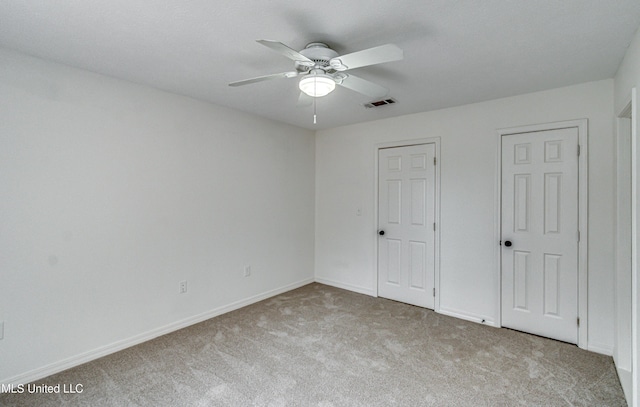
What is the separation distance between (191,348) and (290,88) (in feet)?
8.25

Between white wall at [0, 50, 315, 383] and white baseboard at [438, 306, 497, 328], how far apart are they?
2.26 meters

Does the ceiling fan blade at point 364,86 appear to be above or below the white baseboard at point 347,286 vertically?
above

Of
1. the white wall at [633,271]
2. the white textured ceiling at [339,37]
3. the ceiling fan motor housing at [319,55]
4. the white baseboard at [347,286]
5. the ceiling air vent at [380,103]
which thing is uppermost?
the ceiling air vent at [380,103]

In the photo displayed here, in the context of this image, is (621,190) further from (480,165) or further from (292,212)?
(292,212)

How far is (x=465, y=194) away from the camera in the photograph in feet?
11.2

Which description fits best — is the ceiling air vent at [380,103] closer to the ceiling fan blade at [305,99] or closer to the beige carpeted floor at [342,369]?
the ceiling fan blade at [305,99]

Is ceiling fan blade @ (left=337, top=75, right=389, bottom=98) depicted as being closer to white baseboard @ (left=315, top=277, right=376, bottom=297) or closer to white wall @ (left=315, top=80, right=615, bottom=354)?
white wall @ (left=315, top=80, right=615, bottom=354)

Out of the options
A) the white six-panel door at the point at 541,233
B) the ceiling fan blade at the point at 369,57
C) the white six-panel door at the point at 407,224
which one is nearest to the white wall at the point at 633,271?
the white six-panel door at the point at 541,233

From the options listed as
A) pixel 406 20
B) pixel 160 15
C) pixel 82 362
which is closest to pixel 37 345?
pixel 82 362

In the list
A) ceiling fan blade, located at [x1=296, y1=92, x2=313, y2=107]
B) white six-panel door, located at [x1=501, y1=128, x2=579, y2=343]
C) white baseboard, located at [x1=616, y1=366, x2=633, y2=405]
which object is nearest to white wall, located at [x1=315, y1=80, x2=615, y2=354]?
white six-panel door, located at [x1=501, y1=128, x2=579, y2=343]

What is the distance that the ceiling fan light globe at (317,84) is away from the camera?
197 centimetres

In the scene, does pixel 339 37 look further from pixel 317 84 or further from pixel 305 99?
pixel 305 99

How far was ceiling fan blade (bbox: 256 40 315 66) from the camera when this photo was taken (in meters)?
1.55

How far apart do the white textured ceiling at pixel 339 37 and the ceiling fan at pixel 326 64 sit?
0.13 meters
